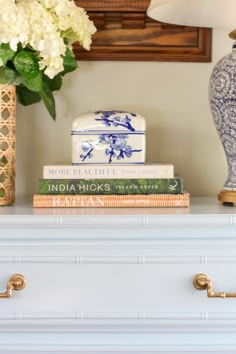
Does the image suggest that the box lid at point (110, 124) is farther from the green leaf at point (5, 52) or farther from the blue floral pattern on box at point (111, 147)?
the green leaf at point (5, 52)

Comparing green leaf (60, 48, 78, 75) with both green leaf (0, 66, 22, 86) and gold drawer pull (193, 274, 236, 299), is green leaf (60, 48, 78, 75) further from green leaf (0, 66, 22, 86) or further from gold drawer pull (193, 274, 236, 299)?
gold drawer pull (193, 274, 236, 299)

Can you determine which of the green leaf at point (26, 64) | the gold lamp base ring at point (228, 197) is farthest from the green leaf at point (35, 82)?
the gold lamp base ring at point (228, 197)

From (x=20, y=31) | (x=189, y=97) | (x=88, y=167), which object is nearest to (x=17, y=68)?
(x=20, y=31)

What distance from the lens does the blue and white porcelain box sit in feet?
3.24

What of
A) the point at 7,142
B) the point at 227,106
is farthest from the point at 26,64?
the point at 227,106

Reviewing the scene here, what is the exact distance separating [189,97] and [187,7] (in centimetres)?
22

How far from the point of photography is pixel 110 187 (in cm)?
95

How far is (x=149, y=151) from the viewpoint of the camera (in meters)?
1.23

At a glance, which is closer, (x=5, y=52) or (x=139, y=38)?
(x=5, y=52)

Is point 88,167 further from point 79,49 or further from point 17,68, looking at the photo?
point 79,49

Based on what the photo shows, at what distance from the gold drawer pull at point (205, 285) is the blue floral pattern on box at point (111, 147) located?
0.87 ft

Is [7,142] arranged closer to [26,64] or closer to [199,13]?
[26,64]

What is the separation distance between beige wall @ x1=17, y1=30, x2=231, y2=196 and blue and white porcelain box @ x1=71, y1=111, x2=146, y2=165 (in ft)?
0.80

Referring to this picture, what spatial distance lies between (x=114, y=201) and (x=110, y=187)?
3 centimetres
